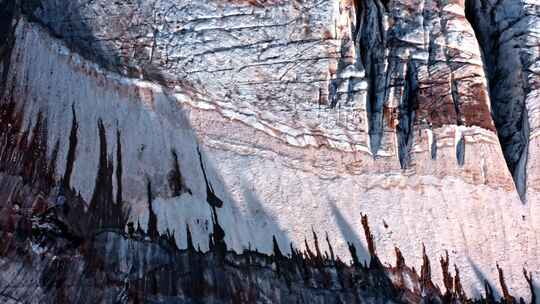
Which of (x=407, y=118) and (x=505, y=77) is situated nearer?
(x=407, y=118)

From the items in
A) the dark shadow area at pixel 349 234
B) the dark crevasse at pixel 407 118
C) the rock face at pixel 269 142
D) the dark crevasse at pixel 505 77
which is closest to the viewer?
the rock face at pixel 269 142

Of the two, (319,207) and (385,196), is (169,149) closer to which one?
(319,207)

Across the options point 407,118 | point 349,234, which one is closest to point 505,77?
point 407,118

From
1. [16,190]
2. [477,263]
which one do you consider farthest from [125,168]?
[477,263]

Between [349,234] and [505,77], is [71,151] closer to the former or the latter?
[349,234]

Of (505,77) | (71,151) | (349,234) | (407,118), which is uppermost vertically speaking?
(505,77)

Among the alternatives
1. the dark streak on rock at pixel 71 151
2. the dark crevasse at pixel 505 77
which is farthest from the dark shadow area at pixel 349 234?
the dark streak on rock at pixel 71 151

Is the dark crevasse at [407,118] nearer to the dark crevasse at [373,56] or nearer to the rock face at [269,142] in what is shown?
the rock face at [269,142]
